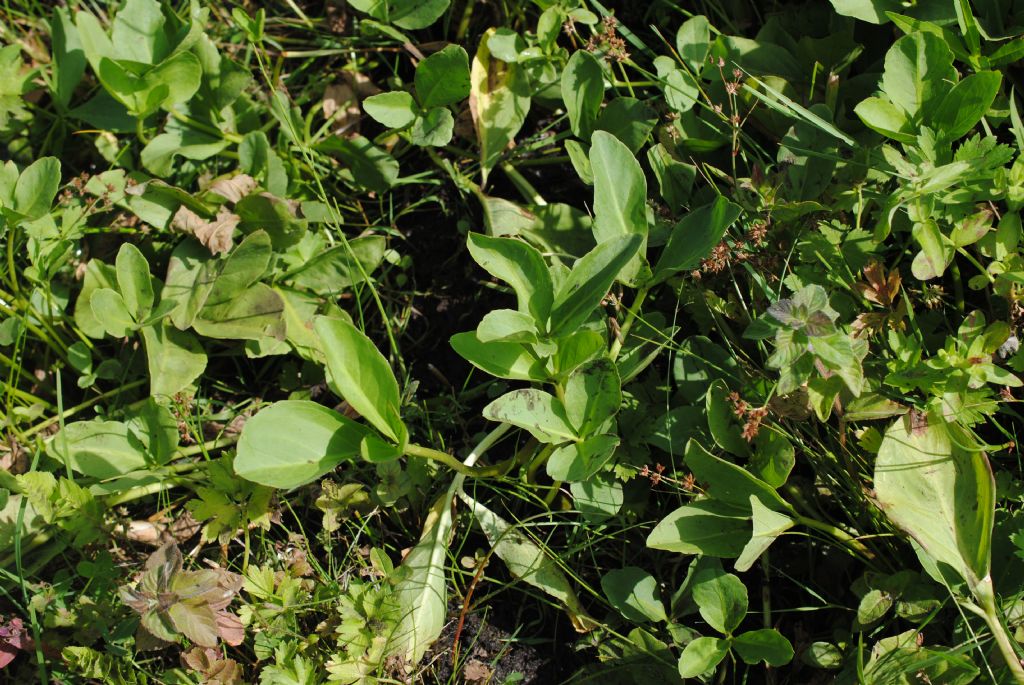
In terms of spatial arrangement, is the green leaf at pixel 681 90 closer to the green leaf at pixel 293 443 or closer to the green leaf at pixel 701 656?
the green leaf at pixel 293 443

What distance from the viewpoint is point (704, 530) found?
1.87m

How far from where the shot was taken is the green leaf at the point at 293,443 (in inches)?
68.6

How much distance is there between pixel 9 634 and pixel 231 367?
848 mm

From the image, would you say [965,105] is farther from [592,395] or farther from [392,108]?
[392,108]

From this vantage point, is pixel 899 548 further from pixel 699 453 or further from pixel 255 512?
pixel 255 512

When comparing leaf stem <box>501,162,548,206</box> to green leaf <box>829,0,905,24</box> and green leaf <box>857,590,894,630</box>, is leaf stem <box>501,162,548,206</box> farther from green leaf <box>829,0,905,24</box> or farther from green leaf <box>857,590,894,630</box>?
green leaf <box>857,590,894,630</box>

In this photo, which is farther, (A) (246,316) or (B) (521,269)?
(A) (246,316)

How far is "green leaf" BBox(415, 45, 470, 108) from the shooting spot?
Result: 2186 millimetres

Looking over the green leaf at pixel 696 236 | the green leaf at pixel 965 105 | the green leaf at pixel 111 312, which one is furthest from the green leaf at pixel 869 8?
the green leaf at pixel 111 312

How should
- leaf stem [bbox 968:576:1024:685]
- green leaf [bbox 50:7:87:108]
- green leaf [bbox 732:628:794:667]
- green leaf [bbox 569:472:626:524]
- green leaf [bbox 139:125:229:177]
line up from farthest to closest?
green leaf [bbox 50:7:87:108] → green leaf [bbox 139:125:229:177] → green leaf [bbox 569:472:626:524] → green leaf [bbox 732:628:794:667] → leaf stem [bbox 968:576:1024:685]

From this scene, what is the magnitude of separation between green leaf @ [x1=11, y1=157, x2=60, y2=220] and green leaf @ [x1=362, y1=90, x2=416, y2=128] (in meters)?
0.82

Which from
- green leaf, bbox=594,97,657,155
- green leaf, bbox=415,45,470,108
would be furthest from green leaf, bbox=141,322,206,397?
green leaf, bbox=594,97,657,155

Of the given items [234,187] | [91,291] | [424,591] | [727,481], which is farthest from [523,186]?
[91,291]

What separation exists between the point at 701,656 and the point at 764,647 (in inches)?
5.2
